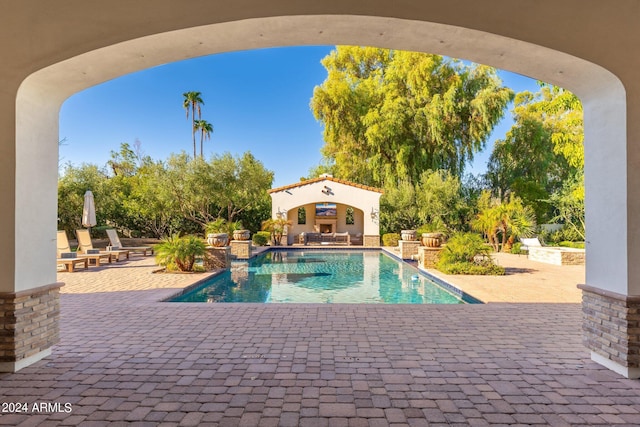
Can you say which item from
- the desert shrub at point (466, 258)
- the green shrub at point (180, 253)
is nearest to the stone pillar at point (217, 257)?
the green shrub at point (180, 253)

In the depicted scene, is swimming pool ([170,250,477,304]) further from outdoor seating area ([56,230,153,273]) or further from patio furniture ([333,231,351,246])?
patio furniture ([333,231,351,246])

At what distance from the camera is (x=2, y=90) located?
361cm

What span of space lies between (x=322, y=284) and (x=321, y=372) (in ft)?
20.8

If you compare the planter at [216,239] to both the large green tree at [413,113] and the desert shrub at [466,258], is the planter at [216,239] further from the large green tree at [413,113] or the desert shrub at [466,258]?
the large green tree at [413,113]

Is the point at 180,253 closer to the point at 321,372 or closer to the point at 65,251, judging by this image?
the point at 65,251

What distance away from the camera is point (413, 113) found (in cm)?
2311

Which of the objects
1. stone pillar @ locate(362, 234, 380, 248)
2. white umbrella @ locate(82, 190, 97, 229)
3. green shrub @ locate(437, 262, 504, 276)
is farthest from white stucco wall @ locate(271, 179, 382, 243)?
green shrub @ locate(437, 262, 504, 276)

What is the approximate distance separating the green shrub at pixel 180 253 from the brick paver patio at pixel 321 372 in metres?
4.32

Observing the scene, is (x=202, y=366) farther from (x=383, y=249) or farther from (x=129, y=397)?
(x=383, y=249)

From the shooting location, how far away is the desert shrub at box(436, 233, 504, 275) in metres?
10.2

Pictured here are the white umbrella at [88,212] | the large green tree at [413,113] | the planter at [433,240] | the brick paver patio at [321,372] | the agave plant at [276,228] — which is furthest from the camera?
the large green tree at [413,113]

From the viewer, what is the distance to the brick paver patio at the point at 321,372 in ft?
9.39

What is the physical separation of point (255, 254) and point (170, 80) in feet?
75.7

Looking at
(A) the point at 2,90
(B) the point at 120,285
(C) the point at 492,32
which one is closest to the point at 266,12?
(C) the point at 492,32
